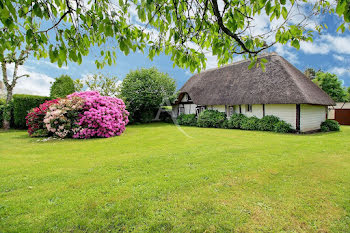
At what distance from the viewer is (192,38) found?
3.37 meters

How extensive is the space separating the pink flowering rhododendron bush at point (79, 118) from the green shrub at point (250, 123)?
10.1m

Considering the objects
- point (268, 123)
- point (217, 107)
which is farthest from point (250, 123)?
point (217, 107)

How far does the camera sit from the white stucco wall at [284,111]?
13.3 metres

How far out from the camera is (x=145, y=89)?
20.0 meters

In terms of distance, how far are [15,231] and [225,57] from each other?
4269 mm

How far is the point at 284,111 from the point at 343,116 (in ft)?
40.8

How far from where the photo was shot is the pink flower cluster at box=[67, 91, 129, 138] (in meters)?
11.0

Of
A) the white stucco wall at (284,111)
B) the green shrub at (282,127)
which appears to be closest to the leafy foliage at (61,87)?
the white stucco wall at (284,111)

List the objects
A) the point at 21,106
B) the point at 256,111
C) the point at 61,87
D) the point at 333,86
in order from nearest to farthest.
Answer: the point at 21,106 < the point at 256,111 < the point at 61,87 < the point at 333,86

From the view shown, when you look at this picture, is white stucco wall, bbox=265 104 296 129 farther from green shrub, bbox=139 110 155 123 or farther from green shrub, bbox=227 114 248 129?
green shrub, bbox=139 110 155 123

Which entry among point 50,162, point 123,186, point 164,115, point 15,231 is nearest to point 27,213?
point 15,231

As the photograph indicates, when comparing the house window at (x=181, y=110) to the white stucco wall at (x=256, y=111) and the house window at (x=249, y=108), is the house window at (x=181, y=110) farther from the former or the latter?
the house window at (x=249, y=108)

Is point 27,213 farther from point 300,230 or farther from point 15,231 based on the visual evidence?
point 300,230

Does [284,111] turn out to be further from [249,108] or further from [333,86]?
[333,86]
